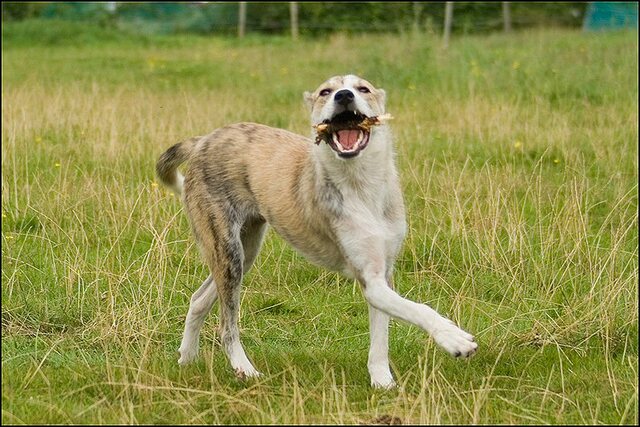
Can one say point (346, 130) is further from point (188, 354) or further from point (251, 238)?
point (188, 354)

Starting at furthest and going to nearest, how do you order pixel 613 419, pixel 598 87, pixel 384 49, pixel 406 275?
pixel 384 49, pixel 598 87, pixel 406 275, pixel 613 419

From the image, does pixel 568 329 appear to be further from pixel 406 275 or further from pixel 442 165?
pixel 442 165

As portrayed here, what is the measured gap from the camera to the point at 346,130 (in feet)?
17.9

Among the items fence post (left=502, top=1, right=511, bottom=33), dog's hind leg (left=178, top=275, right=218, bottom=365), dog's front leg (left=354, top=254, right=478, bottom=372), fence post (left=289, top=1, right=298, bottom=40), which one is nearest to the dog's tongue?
dog's front leg (left=354, top=254, right=478, bottom=372)

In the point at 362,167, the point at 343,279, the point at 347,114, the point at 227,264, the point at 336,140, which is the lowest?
the point at 343,279

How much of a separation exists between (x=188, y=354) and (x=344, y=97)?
160 cm

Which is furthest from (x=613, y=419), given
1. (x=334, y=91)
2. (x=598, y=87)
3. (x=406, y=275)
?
(x=598, y=87)

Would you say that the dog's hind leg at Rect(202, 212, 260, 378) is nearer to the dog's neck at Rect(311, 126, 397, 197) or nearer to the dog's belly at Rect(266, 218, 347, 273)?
the dog's belly at Rect(266, 218, 347, 273)

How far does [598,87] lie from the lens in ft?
43.7

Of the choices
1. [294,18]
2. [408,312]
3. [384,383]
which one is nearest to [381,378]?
[384,383]

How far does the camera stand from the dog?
5301mm

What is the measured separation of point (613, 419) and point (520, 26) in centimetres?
2357

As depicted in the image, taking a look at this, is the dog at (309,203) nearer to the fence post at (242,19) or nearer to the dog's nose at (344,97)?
the dog's nose at (344,97)

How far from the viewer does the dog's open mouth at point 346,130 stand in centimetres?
539
